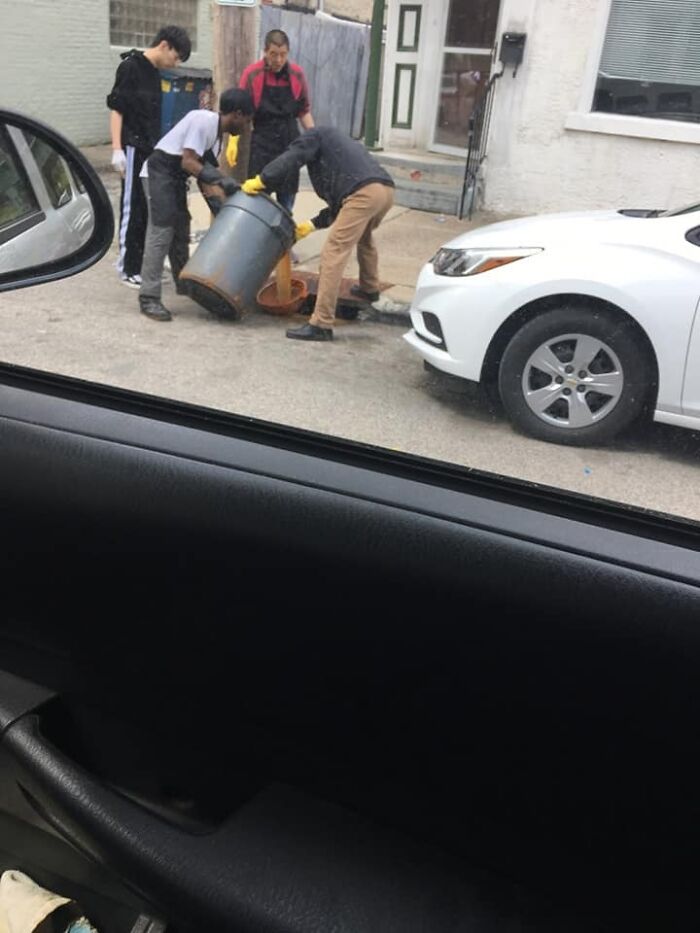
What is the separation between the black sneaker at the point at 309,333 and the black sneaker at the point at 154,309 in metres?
0.62

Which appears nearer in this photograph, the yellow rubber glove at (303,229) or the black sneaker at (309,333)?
the black sneaker at (309,333)

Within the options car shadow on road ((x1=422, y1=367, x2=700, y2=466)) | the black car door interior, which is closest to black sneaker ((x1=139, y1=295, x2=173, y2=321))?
car shadow on road ((x1=422, y1=367, x2=700, y2=466))

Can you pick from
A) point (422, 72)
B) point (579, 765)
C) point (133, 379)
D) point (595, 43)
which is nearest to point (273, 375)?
point (133, 379)

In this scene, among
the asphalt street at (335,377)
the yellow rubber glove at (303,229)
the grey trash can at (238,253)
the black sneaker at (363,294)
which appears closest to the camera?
the asphalt street at (335,377)

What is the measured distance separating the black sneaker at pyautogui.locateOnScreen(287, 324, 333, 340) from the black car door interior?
2.09 metres

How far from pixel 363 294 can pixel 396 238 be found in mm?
490

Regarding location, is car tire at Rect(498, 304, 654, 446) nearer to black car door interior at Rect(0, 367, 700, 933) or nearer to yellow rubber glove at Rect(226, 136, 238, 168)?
black car door interior at Rect(0, 367, 700, 933)

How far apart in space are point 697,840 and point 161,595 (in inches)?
38.2

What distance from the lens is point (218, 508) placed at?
4.82ft

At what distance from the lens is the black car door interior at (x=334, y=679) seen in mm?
1270

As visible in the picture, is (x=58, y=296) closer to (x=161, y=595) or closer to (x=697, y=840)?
(x=161, y=595)

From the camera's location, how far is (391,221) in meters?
4.72

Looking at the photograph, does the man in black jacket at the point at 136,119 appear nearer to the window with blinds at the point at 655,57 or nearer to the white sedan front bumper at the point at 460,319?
the white sedan front bumper at the point at 460,319

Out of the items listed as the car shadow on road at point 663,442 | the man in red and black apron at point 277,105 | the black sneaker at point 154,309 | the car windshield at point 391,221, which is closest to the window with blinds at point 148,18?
the car windshield at point 391,221
